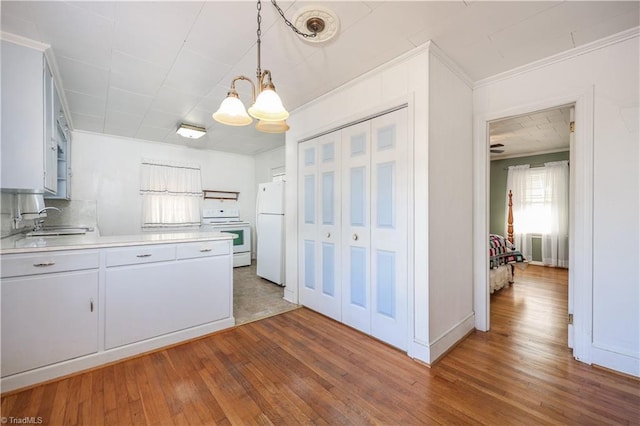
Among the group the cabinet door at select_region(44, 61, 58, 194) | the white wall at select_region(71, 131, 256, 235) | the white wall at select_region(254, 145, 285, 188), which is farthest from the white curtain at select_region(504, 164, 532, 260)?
the cabinet door at select_region(44, 61, 58, 194)

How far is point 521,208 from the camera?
5.83 metres

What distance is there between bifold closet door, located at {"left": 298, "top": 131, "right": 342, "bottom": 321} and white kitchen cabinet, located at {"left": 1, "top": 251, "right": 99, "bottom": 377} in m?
1.99

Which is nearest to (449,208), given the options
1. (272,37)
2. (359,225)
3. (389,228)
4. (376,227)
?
(389,228)

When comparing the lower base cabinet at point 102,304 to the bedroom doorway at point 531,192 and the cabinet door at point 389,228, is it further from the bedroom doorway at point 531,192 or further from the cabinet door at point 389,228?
the bedroom doorway at point 531,192

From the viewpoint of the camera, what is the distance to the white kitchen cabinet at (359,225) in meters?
2.26

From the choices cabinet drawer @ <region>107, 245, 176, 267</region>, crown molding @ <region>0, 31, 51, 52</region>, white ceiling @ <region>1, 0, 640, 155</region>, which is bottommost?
cabinet drawer @ <region>107, 245, 176, 267</region>

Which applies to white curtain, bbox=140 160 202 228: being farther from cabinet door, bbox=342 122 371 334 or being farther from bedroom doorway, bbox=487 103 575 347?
bedroom doorway, bbox=487 103 575 347

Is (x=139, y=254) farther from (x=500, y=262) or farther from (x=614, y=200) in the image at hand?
(x=500, y=262)

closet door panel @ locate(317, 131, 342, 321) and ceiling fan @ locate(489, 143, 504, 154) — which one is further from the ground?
ceiling fan @ locate(489, 143, 504, 154)

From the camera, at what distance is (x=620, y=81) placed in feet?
6.40

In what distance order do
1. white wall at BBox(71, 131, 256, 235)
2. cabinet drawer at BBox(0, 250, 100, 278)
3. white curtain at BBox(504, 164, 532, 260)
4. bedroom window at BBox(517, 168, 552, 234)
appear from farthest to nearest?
white curtain at BBox(504, 164, 532, 260)
bedroom window at BBox(517, 168, 552, 234)
white wall at BBox(71, 131, 256, 235)
cabinet drawer at BBox(0, 250, 100, 278)

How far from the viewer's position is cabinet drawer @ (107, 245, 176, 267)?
2096 mm

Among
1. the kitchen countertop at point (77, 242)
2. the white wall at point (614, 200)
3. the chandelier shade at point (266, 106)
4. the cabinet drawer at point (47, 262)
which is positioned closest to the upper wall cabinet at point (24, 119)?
the kitchen countertop at point (77, 242)

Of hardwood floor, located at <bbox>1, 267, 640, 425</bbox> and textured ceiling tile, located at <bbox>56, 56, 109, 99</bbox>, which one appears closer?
hardwood floor, located at <bbox>1, 267, 640, 425</bbox>
